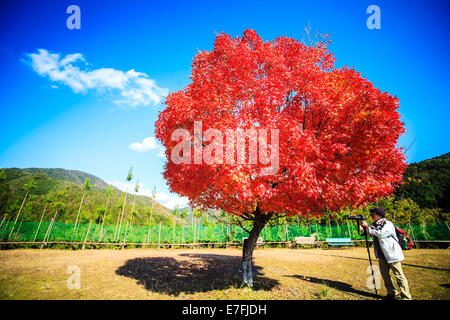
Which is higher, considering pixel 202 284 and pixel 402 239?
pixel 402 239

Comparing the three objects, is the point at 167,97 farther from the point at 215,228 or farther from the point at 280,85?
the point at 215,228

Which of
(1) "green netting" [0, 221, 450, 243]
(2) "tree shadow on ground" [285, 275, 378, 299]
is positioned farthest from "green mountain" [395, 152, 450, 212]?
(2) "tree shadow on ground" [285, 275, 378, 299]

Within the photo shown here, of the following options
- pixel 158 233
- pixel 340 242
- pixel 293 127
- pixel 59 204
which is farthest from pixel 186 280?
pixel 59 204

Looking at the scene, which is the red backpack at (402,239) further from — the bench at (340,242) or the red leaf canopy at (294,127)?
the bench at (340,242)

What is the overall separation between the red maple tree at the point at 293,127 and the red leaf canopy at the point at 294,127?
0.09ft

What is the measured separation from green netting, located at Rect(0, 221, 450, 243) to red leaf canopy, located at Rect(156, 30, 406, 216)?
19.8 metres

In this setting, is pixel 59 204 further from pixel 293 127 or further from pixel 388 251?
pixel 388 251

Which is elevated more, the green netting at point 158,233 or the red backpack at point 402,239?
the red backpack at point 402,239

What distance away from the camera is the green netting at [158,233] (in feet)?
69.9

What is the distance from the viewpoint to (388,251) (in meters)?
5.01

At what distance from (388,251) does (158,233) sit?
26.0 meters

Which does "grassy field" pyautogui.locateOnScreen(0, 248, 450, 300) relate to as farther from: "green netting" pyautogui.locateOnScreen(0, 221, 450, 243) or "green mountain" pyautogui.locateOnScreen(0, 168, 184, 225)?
"green mountain" pyautogui.locateOnScreen(0, 168, 184, 225)

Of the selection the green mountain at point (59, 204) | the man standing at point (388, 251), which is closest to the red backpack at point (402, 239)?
the man standing at point (388, 251)
